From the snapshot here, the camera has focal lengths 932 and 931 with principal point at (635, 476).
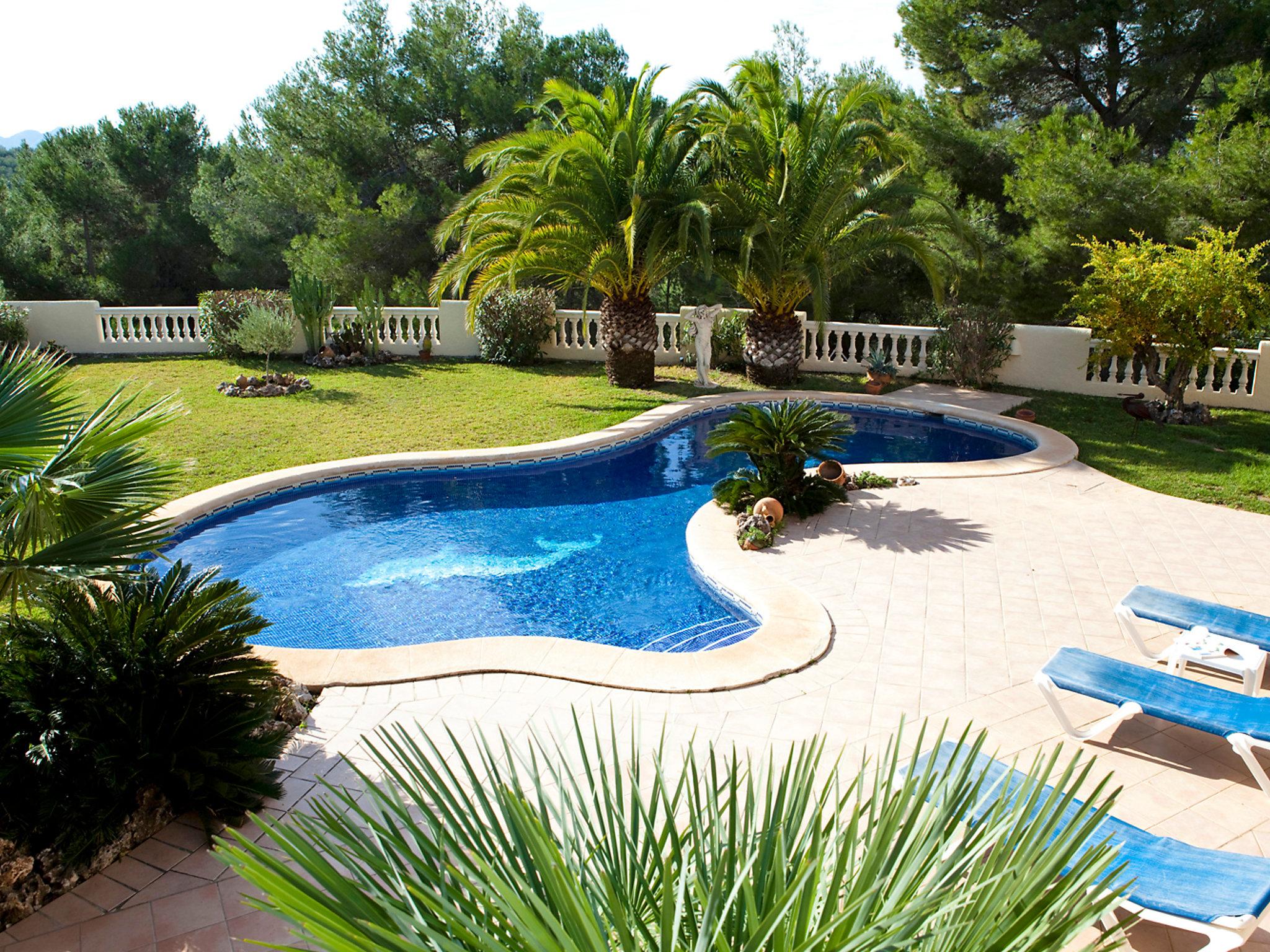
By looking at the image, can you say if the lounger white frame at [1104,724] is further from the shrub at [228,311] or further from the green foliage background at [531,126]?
the shrub at [228,311]

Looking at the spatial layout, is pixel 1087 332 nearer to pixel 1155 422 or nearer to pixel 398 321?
pixel 1155 422

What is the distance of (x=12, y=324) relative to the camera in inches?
709

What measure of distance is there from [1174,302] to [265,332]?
14990 millimetres

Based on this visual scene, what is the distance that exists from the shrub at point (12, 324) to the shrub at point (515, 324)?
8763 mm

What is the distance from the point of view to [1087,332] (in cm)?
1566

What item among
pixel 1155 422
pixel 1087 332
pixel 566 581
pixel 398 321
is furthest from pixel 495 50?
pixel 566 581

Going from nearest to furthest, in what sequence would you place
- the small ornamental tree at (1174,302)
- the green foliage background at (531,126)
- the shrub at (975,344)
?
1. the small ornamental tree at (1174,302)
2. the shrub at (975,344)
3. the green foliage background at (531,126)

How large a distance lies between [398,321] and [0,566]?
16.1 meters

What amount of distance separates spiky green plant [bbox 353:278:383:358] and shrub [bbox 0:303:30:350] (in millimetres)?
6301

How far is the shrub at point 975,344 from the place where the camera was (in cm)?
1588

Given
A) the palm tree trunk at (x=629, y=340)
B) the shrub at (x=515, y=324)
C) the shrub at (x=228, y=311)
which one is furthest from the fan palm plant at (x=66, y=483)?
the shrub at (x=228, y=311)

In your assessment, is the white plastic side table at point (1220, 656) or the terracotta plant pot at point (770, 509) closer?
the white plastic side table at point (1220, 656)

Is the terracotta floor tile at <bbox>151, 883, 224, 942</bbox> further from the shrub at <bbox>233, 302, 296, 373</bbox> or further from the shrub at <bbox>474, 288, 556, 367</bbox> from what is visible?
the shrub at <bbox>474, 288, 556, 367</bbox>

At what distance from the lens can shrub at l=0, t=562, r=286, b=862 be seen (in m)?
4.29
